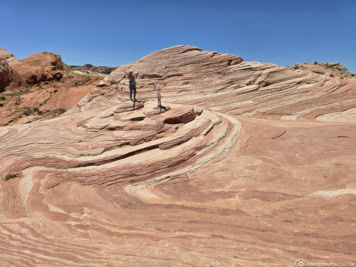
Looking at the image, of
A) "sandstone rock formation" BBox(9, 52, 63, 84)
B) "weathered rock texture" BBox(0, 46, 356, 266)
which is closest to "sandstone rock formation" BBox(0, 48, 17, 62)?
"sandstone rock formation" BBox(9, 52, 63, 84)

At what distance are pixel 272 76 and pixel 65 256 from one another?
1697 centimetres

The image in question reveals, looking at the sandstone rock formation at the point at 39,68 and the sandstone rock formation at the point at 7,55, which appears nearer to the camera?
the sandstone rock formation at the point at 39,68

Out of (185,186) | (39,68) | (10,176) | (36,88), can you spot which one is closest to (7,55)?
(39,68)

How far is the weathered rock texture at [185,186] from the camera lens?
5004mm

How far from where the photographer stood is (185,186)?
8.30 meters

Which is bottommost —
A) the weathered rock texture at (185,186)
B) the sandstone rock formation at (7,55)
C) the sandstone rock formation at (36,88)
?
the weathered rock texture at (185,186)

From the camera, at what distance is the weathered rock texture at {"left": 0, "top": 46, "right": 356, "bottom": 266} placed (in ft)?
16.4

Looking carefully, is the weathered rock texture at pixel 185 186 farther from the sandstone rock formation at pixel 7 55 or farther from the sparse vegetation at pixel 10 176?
the sandstone rock formation at pixel 7 55

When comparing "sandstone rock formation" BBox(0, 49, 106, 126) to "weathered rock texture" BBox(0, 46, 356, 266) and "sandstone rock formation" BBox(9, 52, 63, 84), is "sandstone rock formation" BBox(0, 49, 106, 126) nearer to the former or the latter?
"sandstone rock formation" BBox(9, 52, 63, 84)

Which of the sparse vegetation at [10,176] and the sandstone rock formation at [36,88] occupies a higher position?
the sandstone rock formation at [36,88]

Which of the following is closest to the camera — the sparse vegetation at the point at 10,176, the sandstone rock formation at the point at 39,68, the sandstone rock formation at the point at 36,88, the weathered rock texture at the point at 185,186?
the weathered rock texture at the point at 185,186

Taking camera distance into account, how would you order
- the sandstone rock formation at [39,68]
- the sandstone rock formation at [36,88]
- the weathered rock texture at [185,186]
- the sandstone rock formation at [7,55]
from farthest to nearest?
1. the sandstone rock formation at [7,55]
2. the sandstone rock formation at [39,68]
3. the sandstone rock formation at [36,88]
4. the weathered rock texture at [185,186]

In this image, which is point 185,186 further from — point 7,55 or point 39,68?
point 7,55

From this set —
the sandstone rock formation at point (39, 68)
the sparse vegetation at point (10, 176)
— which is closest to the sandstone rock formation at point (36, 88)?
the sandstone rock formation at point (39, 68)
